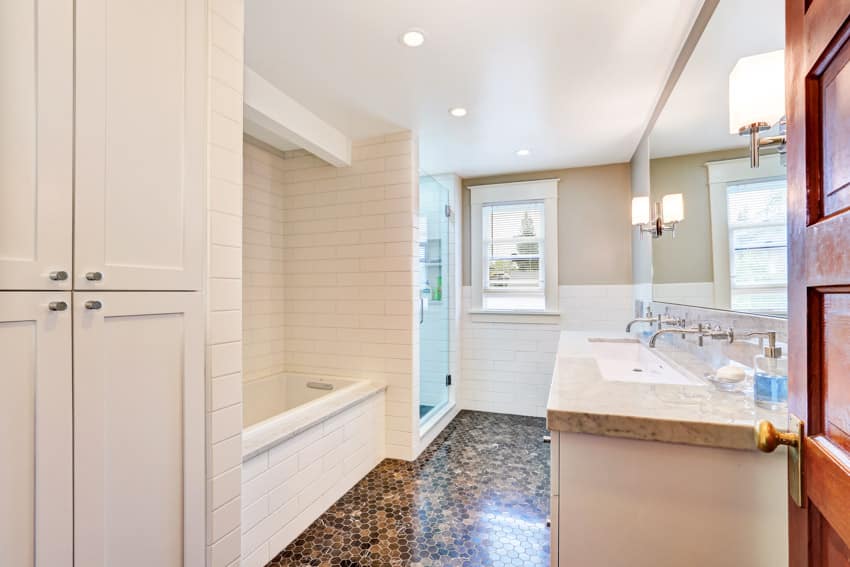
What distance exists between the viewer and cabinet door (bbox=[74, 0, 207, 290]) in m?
0.92

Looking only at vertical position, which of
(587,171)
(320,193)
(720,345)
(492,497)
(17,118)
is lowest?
(492,497)

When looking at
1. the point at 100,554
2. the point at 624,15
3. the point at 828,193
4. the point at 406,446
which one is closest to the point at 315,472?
the point at 406,446

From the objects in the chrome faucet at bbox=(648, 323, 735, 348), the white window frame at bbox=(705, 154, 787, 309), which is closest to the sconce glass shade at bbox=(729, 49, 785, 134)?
the white window frame at bbox=(705, 154, 787, 309)

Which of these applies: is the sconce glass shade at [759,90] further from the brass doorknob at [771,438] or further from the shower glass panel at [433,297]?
the shower glass panel at [433,297]

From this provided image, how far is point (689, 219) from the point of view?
1.86m

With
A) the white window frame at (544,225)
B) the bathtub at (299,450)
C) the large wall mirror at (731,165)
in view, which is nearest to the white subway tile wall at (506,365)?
the white window frame at (544,225)

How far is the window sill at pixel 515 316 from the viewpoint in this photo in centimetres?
368

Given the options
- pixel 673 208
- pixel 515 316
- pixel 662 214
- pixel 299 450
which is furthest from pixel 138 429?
pixel 515 316

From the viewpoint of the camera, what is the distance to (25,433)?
0.82 metres

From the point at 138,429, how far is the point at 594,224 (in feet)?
11.5

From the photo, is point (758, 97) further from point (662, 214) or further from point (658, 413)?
point (662, 214)

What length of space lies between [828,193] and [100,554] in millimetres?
1583

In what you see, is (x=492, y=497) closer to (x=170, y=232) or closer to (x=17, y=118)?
(x=170, y=232)

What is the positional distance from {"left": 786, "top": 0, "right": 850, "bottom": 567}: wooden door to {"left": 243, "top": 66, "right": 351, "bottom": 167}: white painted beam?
206 cm
